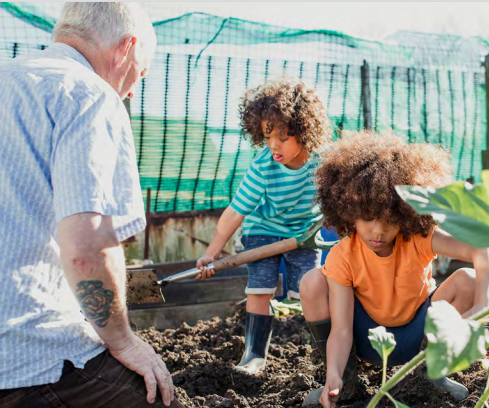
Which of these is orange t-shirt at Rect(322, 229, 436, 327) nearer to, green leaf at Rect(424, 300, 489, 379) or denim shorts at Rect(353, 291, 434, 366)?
denim shorts at Rect(353, 291, 434, 366)

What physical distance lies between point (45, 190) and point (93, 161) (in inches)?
6.5

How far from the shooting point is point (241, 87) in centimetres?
470

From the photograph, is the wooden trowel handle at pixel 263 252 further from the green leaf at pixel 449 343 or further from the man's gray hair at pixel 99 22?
the green leaf at pixel 449 343

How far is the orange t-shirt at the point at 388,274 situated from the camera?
8.09ft

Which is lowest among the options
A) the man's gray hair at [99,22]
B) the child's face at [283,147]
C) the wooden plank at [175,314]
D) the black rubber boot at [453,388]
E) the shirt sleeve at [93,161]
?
the wooden plank at [175,314]

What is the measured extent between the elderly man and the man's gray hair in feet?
0.59

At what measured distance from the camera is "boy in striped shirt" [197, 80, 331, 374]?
11.4 ft

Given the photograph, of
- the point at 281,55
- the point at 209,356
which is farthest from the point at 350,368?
the point at 281,55

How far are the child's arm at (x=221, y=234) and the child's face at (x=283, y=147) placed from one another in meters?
0.39

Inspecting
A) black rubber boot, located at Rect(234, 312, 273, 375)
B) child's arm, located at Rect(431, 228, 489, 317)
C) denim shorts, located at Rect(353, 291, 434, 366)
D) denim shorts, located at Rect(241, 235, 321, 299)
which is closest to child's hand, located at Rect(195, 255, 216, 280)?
denim shorts, located at Rect(241, 235, 321, 299)

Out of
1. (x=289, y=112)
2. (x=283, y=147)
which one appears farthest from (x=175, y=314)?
(x=289, y=112)

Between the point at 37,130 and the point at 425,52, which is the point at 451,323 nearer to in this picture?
the point at 37,130

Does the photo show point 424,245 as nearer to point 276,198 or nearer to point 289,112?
point 276,198

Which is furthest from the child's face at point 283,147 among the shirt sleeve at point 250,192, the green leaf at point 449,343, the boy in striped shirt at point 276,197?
the green leaf at point 449,343
